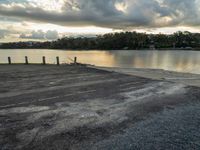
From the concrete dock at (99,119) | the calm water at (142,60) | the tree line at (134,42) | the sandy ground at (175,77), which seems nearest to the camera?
the concrete dock at (99,119)

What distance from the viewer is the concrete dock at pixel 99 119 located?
4672 mm

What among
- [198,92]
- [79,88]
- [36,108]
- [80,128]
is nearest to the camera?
[80,128]

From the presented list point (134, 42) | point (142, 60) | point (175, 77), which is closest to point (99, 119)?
point (175, 77)

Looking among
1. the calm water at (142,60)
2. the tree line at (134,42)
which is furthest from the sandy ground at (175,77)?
the tree line at (134,42)

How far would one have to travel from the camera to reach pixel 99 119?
6.14 metres

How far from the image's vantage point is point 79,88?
34.6ft

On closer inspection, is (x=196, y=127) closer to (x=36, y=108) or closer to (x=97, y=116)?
(x=97, y=116)

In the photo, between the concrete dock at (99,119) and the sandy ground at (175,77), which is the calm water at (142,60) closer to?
the sandy ground at (175,77)

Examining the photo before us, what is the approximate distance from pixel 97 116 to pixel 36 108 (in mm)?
2470

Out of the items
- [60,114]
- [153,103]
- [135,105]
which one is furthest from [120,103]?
[60,114]

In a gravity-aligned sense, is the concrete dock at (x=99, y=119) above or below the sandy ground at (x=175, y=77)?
above

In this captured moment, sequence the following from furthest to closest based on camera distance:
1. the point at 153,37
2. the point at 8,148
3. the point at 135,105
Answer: the point at 153,37 → the point at 135,105 → the point at 8,148

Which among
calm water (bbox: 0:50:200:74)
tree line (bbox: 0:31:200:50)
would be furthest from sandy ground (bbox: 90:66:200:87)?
tree line (bbox: 0:31:200:50)

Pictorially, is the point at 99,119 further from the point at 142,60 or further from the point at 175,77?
the point at 142,60
